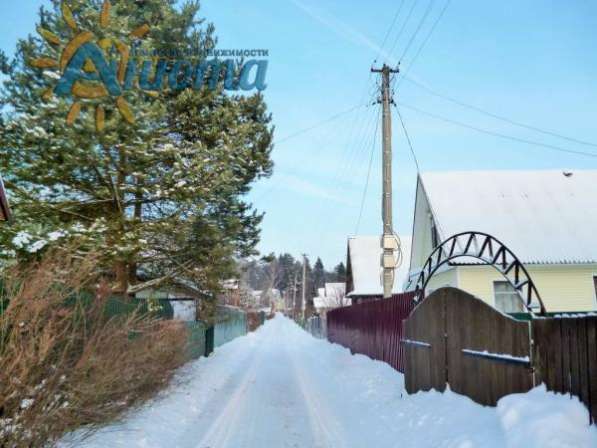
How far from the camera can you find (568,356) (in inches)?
186

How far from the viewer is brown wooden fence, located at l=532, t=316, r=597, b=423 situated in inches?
171

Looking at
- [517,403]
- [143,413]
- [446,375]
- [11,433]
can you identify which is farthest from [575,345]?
[143,413]

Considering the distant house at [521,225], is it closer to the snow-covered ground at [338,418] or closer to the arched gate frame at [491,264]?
the arched gate frame at [491,264]

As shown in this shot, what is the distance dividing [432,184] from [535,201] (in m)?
4.58

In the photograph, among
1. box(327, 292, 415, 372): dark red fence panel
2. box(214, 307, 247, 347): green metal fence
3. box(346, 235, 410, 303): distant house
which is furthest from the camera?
box(346, 235, 410, 303): distant house

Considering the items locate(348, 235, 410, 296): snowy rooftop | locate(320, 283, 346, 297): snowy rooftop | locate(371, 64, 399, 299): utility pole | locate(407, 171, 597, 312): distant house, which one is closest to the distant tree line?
locate(320, 283, 346, 297): snowy rooftop

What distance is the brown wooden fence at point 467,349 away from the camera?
18.6ft

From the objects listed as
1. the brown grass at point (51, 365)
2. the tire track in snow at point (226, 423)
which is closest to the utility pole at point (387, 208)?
the tire track in snow at point (226, 423)

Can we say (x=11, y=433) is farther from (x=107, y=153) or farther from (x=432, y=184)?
(x=432, y=184)

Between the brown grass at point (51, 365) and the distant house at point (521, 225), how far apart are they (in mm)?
12292

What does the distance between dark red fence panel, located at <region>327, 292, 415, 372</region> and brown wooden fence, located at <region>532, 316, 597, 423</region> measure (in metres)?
6.15

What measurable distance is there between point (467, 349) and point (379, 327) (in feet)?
26.3

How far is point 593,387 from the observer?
4.27m

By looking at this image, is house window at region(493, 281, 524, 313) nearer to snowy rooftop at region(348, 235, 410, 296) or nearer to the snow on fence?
the snow on fence
